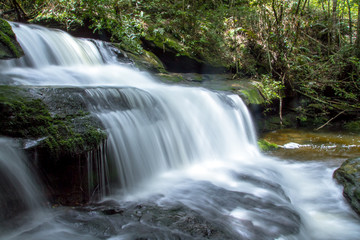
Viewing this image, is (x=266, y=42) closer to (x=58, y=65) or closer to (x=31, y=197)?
(x=58, y=65)

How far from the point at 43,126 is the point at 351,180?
3942 mm

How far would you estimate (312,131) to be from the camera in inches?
316

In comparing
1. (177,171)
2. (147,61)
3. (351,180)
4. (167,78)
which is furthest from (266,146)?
(147,61)

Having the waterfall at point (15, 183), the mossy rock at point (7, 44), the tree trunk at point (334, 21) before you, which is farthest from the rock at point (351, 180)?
the tree trunk at point (334, 21)

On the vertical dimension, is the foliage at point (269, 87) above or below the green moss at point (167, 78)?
below

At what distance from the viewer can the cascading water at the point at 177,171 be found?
8.30 ft

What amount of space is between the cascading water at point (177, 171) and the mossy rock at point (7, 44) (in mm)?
381

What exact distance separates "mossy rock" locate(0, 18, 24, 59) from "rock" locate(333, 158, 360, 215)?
5597 millimetres

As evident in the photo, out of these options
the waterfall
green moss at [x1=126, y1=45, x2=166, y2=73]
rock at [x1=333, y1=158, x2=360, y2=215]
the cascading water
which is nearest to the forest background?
green moss at [x1=126, y1=45, x2=166, y2=73]

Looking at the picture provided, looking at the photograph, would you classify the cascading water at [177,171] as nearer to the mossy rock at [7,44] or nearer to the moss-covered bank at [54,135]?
the moss-covered bank at [54,135]

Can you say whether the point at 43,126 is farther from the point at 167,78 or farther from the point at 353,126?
the point at 353,126

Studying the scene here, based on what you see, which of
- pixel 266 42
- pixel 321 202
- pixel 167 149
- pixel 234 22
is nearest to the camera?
pixel 321 202

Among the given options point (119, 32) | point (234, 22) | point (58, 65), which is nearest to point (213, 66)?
point (234, 22)

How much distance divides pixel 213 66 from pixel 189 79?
170 centimetres
